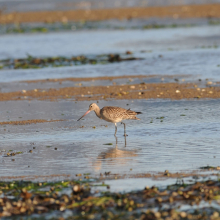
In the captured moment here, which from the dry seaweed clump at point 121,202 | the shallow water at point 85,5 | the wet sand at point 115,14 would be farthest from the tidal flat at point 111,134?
the shallow water at point 85,5

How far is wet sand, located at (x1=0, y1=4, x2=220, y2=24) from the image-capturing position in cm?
5962

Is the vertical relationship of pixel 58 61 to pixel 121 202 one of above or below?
above

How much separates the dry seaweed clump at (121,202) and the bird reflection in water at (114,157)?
6.83 feet

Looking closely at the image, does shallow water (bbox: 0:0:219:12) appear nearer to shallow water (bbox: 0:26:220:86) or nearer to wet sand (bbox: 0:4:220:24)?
wet sand (bbox: 0:4:220:24)

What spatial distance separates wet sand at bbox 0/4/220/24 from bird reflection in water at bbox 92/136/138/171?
146 ft

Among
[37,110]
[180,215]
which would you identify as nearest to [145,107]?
[37,110]

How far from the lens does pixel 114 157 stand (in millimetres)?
13258

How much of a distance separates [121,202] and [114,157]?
3823 millimetres

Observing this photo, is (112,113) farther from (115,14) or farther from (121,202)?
(115,14)

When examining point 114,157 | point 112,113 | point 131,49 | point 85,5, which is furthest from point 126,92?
point 85,5

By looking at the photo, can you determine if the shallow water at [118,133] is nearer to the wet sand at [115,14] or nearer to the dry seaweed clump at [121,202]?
the dry seaweed clump at [121,202]

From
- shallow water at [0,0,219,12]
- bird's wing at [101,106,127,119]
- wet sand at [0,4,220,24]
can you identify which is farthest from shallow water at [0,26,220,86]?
shallow water at [0,0,219,12]

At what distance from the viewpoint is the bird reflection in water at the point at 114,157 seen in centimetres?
1249

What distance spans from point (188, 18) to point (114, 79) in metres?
31.7
